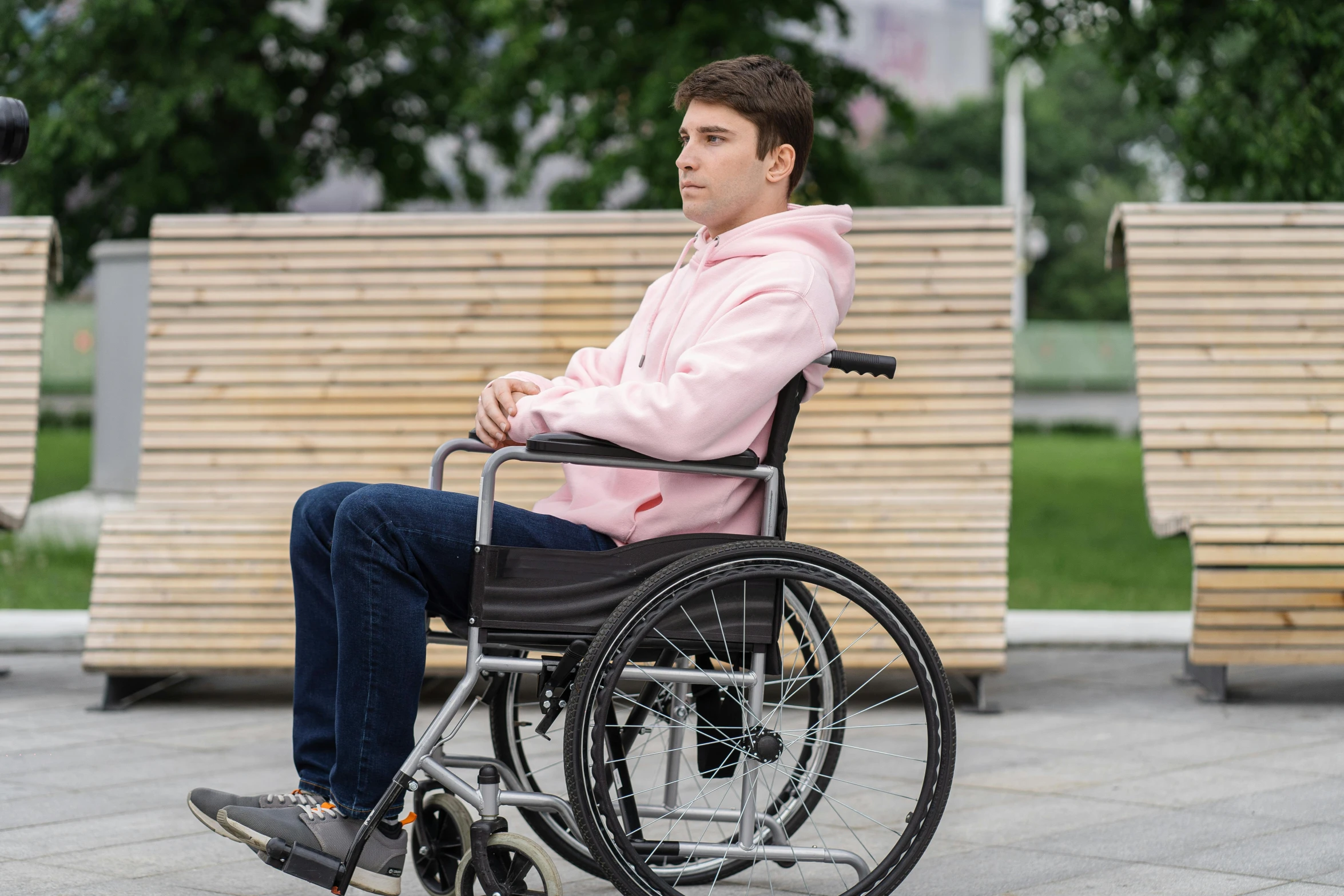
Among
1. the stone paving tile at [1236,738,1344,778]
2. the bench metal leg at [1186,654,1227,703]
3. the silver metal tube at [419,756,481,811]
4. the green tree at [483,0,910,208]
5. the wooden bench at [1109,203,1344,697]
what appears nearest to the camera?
the silver metal tube at [419,756,481,811]

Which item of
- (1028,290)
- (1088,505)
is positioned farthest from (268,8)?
(1028,290)

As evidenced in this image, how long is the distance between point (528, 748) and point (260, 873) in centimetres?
145

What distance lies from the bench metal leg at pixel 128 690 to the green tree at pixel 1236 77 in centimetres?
672

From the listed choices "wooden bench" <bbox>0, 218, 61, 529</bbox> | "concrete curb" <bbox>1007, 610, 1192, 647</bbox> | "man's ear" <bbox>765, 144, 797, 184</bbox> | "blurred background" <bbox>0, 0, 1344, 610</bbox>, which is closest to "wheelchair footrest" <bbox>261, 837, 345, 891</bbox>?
"man's ear" <bbox>765, 144, 797, 184</bbox>

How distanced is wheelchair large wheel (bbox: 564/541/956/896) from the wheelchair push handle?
0.37 metres

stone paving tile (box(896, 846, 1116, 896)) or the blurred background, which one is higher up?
the blurred background

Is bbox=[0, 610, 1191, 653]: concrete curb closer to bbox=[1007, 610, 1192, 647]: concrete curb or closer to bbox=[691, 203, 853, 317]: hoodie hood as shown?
bbox=[1007, 610, 1192, 647]: concrete curb

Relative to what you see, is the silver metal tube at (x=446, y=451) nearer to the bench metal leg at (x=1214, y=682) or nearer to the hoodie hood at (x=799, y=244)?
the hoodie hood at (x=799, y=244)

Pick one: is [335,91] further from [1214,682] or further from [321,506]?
[321,506]

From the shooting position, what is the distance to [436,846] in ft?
10.1

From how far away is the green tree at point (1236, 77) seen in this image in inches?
367

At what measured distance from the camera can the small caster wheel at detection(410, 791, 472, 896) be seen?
10.1 ft

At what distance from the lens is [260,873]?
3418 mm

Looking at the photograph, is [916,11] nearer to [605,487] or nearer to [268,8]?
[268,8]
